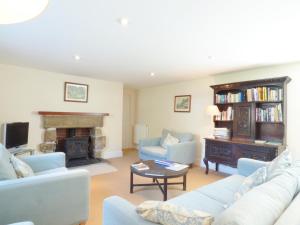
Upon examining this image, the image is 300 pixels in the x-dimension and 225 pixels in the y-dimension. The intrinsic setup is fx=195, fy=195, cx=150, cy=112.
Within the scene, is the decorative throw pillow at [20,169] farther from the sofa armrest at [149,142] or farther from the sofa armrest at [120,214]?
the sofa armrest at [149,142]

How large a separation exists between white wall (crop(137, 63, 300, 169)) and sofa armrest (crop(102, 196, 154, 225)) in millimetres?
3267

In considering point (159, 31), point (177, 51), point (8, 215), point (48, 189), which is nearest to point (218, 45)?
point (177, 51)

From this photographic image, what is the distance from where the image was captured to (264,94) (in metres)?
3.42

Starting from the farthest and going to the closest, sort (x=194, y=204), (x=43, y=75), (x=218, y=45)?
(x=43, y=75)
(x=218, y=45)
(x=194, y=204)

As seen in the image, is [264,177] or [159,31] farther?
[159,31]

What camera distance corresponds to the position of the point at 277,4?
166 cm

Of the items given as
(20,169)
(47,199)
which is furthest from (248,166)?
(20,169)

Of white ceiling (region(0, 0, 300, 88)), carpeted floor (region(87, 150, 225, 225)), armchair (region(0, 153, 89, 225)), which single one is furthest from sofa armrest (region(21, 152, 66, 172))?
white ceiling (region(0, 0, 300, 88))

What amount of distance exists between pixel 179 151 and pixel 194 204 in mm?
2410

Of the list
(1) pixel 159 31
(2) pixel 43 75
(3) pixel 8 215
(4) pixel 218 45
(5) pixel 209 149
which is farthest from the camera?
(2) pixel 43 75

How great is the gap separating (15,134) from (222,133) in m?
3.96

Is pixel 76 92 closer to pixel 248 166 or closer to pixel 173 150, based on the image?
pixel 173 150

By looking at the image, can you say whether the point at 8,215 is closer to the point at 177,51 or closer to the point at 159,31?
the point at 159,31

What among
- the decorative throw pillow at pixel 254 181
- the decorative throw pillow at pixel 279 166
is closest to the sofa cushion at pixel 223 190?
the decorative throw pillow at pixel 254 181
